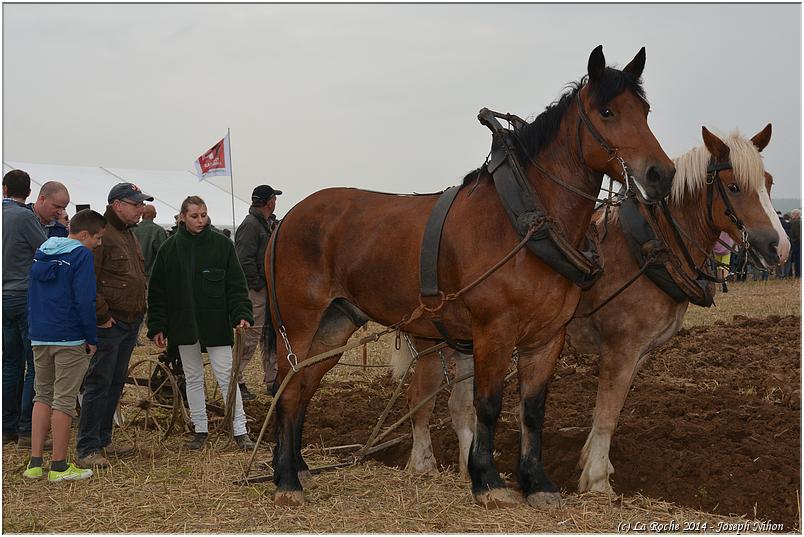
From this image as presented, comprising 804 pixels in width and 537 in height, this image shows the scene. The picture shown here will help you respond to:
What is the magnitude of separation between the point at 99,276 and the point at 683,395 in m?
5.04

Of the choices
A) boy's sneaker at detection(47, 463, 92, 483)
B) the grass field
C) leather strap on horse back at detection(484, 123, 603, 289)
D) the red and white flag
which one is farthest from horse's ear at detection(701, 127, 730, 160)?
the red and white flag

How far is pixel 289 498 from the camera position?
4.81 metres

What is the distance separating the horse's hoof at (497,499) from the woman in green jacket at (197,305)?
237 centimetres

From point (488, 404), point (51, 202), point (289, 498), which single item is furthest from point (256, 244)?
point (488, 404)

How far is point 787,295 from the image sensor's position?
56.7 feet

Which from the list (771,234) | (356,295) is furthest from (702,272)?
(356,295)

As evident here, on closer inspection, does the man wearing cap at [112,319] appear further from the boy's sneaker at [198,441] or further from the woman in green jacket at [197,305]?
the boy's sneaker at [198,441]

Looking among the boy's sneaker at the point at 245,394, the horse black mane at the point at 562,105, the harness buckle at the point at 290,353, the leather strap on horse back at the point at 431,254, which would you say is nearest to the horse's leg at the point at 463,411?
the leather strap on horse back at the point at 431,254

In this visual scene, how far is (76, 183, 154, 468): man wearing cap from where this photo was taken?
5.77 metres

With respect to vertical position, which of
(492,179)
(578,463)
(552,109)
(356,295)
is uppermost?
(552,109)

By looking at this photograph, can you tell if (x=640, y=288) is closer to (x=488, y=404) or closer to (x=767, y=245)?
(x=767, y=245)

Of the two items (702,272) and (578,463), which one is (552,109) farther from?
(578,463)

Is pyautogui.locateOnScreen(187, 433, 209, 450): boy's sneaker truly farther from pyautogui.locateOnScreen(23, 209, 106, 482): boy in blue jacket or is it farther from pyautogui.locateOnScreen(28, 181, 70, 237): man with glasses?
pyautogui.locateOnScreen(28, 181, 70, 237): man with glasses

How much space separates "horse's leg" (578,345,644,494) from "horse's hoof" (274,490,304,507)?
1.73m
